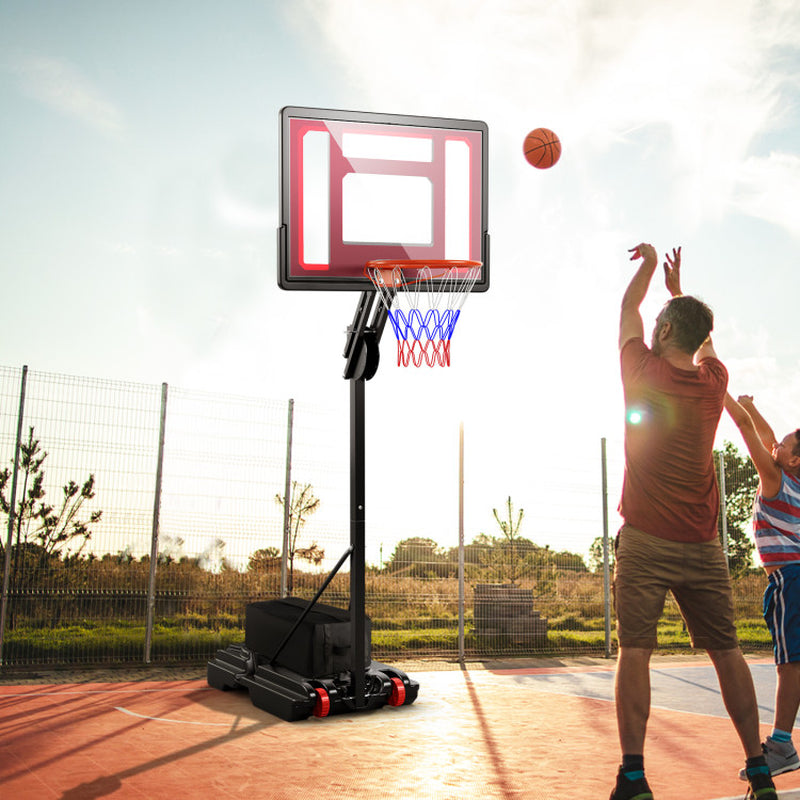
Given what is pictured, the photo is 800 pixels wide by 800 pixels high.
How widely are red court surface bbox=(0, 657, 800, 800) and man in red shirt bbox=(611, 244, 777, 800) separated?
1134mm

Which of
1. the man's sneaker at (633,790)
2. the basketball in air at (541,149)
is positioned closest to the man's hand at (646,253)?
the man's sneaker at (633,790)

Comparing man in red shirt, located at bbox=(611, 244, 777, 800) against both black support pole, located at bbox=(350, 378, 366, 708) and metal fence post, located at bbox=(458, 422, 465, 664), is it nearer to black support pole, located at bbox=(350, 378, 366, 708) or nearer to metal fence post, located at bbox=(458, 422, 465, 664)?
black support pole, located at bbox=(350, 378, 366, 708)

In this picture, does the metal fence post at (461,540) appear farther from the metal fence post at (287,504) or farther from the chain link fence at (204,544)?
Result: the metal fence post at (287,504)

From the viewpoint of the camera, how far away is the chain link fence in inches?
308

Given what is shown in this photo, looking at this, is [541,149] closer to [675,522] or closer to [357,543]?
[357,543]

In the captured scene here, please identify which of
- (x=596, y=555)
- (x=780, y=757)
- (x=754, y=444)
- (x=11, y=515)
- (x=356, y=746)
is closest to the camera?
(x=754, y=444)

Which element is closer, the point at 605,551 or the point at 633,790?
the point at 633,790

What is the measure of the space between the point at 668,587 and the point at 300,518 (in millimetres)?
6058

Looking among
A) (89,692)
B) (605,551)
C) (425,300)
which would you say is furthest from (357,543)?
(605,551)

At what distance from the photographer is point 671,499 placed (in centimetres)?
337

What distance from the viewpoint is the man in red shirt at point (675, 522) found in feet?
10.7

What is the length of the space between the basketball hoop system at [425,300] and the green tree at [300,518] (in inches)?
119

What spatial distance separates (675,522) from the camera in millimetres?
3348

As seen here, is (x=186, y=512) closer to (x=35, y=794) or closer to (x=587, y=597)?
(x=35, y=794)
